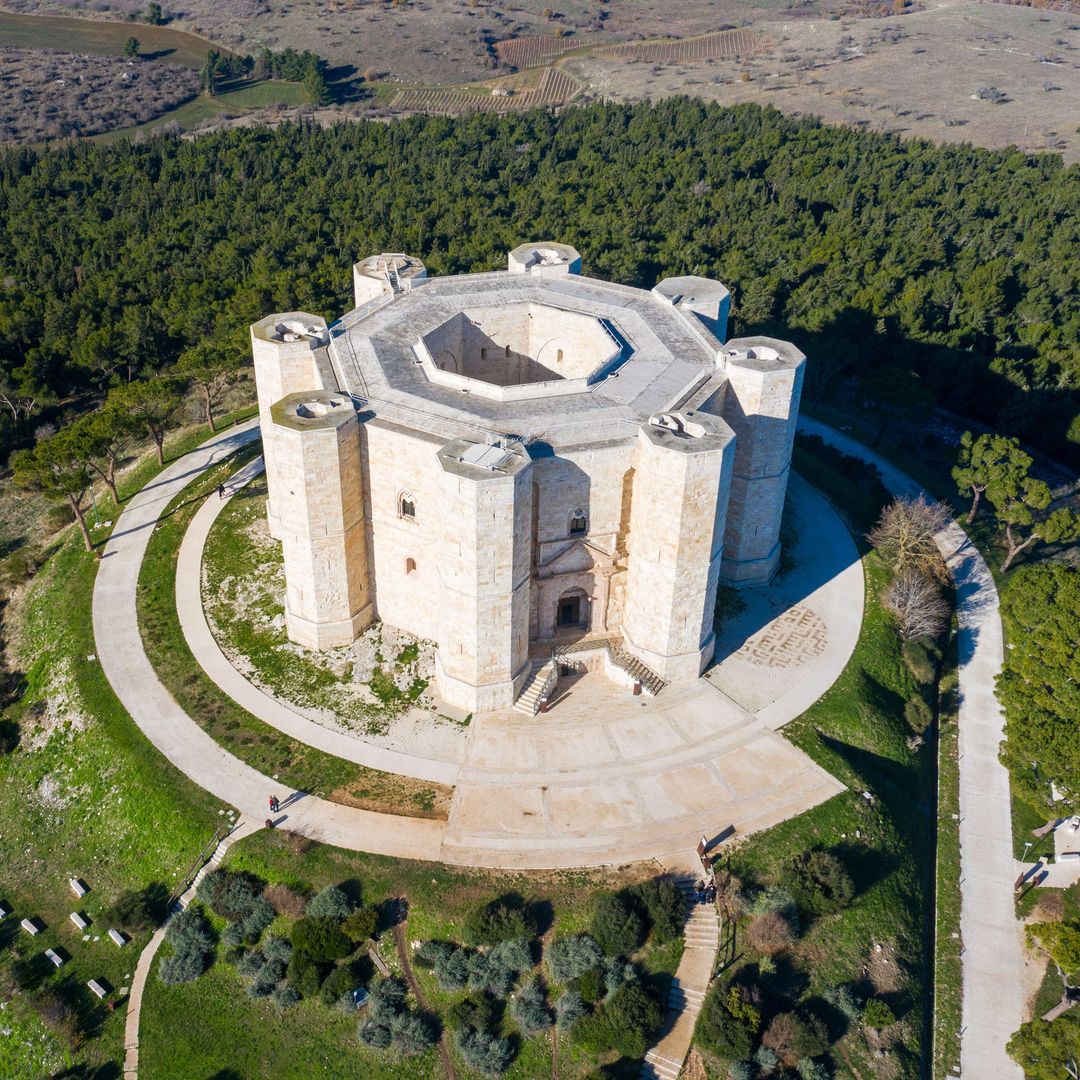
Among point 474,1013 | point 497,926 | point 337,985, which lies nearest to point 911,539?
point 497,926

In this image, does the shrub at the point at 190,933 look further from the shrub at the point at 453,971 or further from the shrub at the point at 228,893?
the shrub at the point at 453,971

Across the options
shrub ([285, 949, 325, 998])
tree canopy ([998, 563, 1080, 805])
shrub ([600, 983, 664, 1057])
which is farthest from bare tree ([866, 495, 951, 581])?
shrub ([285, 949, 325, 998])

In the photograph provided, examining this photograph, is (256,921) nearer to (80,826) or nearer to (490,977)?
(490,977)

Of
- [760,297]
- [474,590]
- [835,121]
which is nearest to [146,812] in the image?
[474,590]

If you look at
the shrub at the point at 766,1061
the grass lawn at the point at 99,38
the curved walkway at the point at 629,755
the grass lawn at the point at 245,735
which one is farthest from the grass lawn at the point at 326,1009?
the grass lawn at the point at 99,38

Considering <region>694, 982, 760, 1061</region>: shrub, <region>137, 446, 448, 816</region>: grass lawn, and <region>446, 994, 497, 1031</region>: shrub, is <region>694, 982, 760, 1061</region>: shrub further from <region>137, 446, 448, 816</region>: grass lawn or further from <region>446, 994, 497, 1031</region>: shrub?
<region>137, 446, 448, 816</region>: grass lawn
